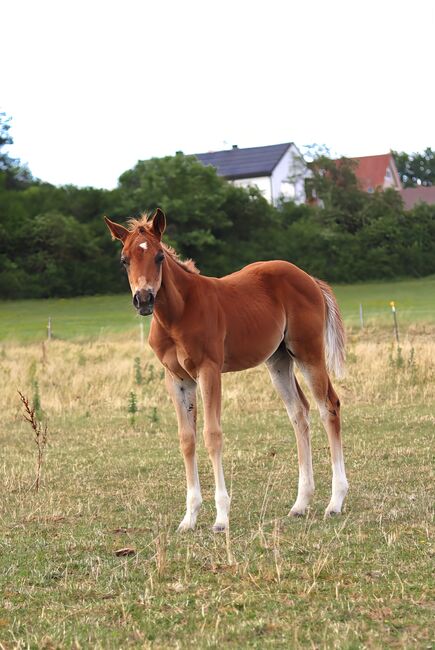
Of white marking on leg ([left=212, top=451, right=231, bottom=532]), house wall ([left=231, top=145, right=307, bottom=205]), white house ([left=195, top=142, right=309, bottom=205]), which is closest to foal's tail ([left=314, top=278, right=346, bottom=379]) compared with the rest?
white marking on leg ([left=212, top=451, right=231, bottom=532])

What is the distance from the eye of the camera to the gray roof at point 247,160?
6506 centimetres

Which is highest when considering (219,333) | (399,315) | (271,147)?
(271,147)

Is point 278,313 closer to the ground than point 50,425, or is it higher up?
higher up

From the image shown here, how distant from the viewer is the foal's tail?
28.7 feet

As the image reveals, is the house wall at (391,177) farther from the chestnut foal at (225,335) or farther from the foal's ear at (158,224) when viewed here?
the foal's ear at (158,224)

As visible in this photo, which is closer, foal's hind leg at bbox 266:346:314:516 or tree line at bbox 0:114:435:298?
foal's hind leg at bbox 266:346:314:516

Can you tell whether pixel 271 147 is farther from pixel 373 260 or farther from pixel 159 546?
pixel 159 546

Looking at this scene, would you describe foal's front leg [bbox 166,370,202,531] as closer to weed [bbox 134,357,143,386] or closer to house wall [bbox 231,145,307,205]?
weed [bbox 134,357,143,386]

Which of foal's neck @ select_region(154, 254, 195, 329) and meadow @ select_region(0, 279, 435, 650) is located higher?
foal's neck @ select_region(154, 254, 195, 329)

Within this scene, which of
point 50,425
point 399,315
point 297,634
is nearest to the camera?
point 297,634

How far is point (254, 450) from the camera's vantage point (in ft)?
35.6

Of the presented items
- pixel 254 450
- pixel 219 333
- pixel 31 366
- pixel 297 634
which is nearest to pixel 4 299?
pixel 31 366

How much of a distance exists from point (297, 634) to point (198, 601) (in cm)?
74

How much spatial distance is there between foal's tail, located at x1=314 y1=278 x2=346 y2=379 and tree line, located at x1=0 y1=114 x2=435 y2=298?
3770 centimetres
